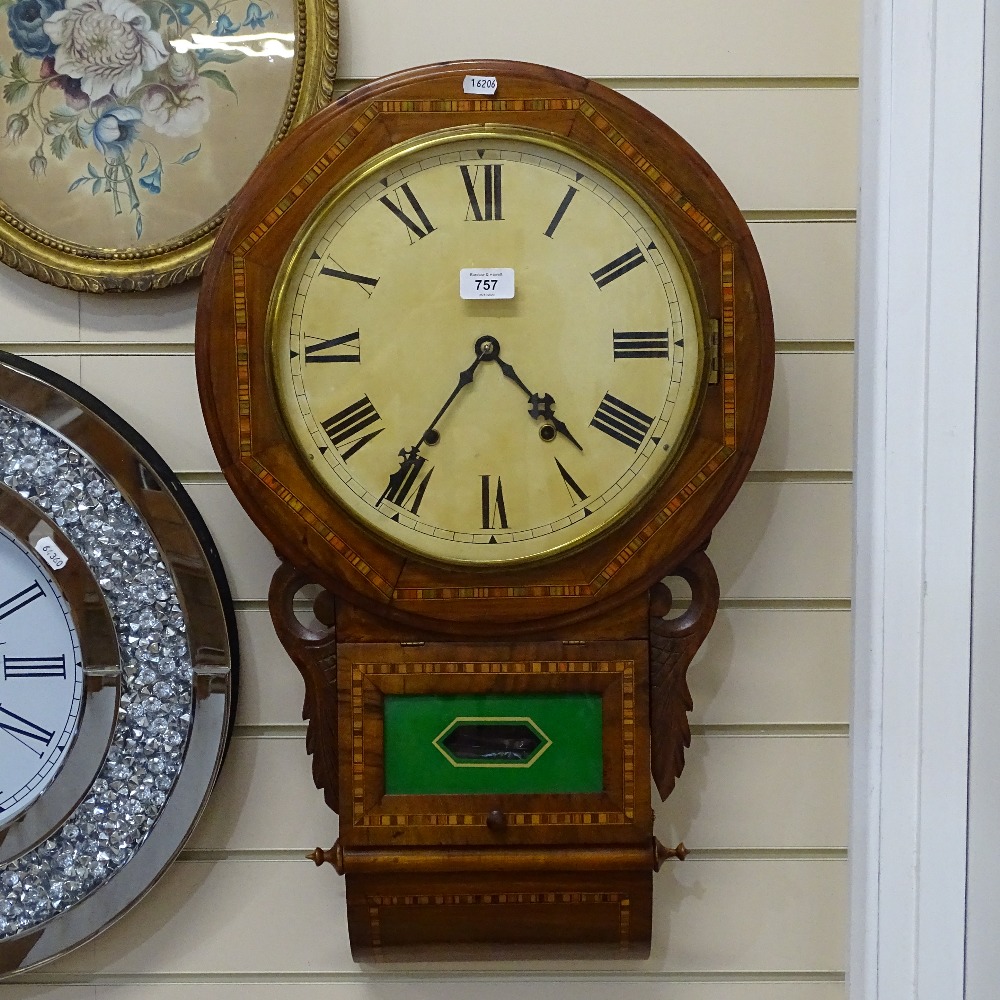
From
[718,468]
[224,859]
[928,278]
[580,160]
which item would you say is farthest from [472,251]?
[224,859]

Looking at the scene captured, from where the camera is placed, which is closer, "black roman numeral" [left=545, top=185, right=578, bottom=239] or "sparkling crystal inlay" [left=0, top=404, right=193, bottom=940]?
"black roman numeral" [left=545, top=185, right=578, bottom=239]

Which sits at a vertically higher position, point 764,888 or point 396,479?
point 396,479

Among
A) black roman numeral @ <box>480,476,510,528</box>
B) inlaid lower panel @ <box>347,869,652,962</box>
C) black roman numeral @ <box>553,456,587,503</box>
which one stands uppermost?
black roman numeral @ <box>553,456,587,503</box>

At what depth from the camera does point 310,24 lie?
36.9 inches

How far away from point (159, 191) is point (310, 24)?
22cm

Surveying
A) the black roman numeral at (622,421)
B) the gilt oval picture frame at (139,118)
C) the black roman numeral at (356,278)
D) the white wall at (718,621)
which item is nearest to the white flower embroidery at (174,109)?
the gilt oval picture frame at (139,118)

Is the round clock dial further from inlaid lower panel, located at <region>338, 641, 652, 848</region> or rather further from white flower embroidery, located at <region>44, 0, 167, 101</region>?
white flower embroidery, located at <region>44, 0, 167, 101</region>

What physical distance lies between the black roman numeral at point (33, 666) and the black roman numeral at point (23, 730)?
0.04 m

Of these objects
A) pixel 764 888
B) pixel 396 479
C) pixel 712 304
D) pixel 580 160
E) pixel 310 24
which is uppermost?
pixel 310 24

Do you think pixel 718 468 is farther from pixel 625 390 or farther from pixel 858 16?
pixel 858 16

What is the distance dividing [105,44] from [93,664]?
24.3 inches

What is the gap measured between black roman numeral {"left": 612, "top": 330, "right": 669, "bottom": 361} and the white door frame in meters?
0.23

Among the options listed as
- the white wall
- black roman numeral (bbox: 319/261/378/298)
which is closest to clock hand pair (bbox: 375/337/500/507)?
black roman numeral (bbox: 319/261/378/298)

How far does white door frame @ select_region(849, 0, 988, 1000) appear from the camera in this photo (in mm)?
875
